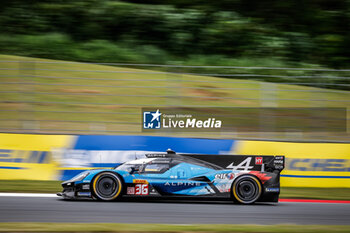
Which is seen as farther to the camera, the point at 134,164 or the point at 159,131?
Answer: the point at 159,131

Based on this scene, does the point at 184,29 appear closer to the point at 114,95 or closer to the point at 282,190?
the point at 114,95

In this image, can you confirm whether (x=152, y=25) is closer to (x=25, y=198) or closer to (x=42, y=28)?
(x=42, y=28)

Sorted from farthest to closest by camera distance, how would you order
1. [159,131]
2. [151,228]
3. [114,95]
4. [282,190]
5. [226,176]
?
[114,95]
[159,131]
[282,190]
[226,176]
[151,228]

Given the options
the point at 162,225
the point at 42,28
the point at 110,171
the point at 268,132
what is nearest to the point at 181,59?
the point at 42,28

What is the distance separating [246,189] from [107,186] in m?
2.39

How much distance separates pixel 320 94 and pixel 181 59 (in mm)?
6577

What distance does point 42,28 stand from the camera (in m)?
17.3

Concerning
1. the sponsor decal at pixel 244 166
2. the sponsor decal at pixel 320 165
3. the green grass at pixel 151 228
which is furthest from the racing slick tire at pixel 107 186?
the sponsor decal at pixel 320 165

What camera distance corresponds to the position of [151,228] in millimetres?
6023

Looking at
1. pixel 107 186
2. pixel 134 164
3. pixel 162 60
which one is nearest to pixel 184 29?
pixel 162 60

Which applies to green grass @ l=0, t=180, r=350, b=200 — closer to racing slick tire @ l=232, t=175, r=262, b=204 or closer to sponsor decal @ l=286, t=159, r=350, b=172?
sponsor decal @ l=286, t=159, r=350, b=172

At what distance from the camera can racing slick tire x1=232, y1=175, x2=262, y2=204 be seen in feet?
26.6

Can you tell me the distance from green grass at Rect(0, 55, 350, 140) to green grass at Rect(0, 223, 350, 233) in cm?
450

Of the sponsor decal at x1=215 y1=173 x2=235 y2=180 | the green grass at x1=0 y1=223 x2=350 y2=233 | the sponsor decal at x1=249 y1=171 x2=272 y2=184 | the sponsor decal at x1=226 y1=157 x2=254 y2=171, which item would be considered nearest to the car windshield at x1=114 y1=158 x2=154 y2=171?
the sponsor decal at x1=215 y1=173 x2=235 y2=180
